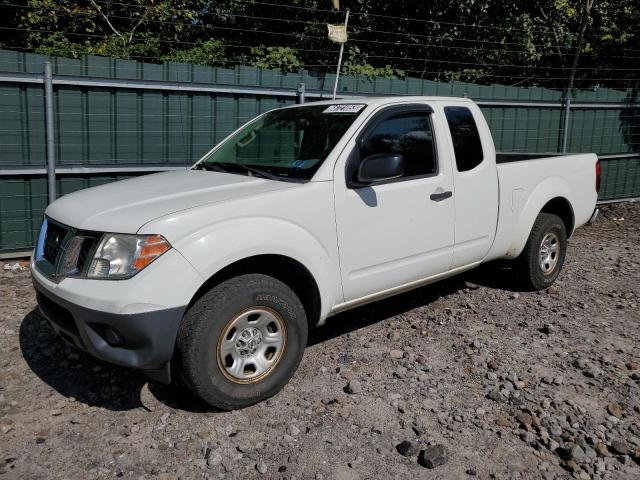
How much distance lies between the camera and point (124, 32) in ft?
39.9

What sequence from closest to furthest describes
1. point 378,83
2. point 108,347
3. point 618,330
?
point 108,347 → point 618,330 → point 378,83

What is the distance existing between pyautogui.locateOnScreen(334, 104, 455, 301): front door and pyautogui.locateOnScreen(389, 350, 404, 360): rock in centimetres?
53

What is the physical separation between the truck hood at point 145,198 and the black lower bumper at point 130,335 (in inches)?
17.8

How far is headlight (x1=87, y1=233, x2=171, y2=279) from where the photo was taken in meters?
3.12

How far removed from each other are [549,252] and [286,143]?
9.65ft

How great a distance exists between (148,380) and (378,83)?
6190 mm

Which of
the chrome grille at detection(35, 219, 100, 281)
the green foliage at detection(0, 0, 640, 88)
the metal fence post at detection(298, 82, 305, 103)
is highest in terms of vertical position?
the green foliage at detection(0, 0, 640, 88)

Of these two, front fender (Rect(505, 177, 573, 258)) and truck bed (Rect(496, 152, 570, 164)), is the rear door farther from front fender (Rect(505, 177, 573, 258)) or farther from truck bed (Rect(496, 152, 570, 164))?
truck bed (Rect(496, 152, 570, 164))

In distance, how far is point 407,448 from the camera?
322cm

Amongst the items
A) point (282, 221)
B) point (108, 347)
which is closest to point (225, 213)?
point (282, 221)

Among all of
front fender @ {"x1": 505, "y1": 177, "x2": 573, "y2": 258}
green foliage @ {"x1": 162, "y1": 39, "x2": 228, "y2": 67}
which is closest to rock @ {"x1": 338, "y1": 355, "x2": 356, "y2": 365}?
front fender @ {"x1": 505, "y1": 177, "x2": 573, "y2": 258}

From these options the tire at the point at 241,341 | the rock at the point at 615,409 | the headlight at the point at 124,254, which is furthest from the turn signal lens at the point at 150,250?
the rock at the point at 615,409

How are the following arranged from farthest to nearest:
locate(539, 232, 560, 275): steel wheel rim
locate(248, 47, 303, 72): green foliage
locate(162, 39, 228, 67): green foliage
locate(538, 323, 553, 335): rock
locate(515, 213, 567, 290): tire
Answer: locate(162, 39, 228, 67): green foliage, locate(248, 47, 303, 72): green foliage, locate(539, 232, 560, 275): steel wheel rim, locate(515, 213, 567, 290): tire, locate(538, 323, 553, 335): rock

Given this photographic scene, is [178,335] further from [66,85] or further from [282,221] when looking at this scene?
[66,85]
